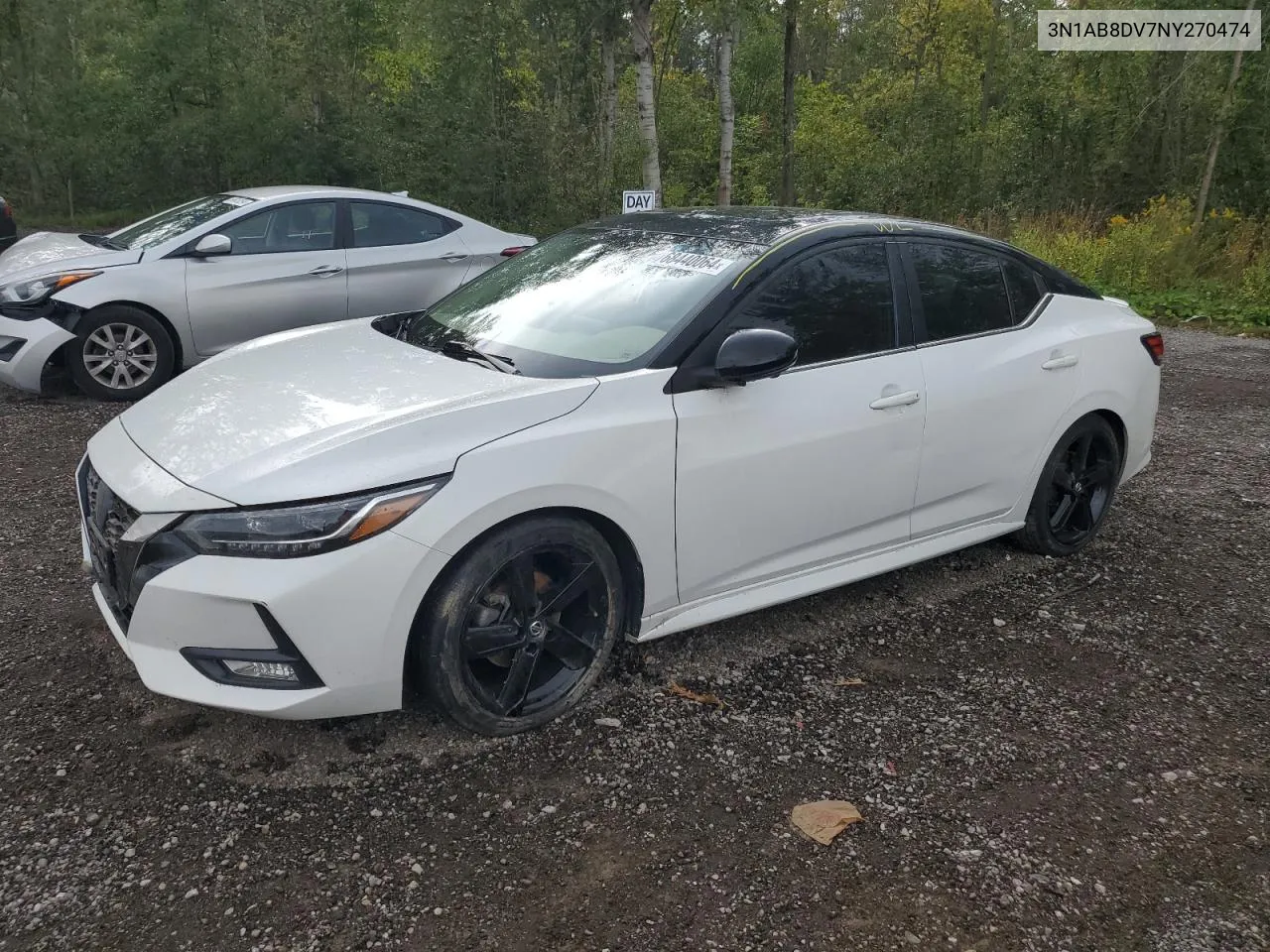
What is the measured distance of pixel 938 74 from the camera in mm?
28250

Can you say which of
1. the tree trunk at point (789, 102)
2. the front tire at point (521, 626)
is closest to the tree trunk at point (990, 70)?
the tree trunk at point (789, 102)

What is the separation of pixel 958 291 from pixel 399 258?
16.2ft

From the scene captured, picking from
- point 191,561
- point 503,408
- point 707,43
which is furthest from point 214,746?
point 707,43

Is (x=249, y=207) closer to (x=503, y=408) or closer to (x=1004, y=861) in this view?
(x=503, y=408)

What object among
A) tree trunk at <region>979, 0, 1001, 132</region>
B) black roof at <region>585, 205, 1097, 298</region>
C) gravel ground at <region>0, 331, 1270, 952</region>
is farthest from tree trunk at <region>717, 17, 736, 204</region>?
gravel ground at <region>0, 331, 1270, 952</region>

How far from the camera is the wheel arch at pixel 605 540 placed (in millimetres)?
2877

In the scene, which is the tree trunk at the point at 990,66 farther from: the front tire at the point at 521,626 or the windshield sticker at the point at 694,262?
the front tire at the point at 521,626

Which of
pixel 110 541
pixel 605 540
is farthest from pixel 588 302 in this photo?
pixel 110 541

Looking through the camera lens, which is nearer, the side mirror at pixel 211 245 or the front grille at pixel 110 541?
the front grille at pixel 110 541

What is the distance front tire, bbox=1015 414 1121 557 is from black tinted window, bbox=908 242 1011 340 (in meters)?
0.72

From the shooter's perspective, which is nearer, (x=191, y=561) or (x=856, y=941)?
(x=856, y=941)

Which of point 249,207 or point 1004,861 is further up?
point 249,207

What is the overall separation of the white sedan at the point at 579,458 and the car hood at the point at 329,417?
11 mm

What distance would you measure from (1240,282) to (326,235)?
11541 mm
